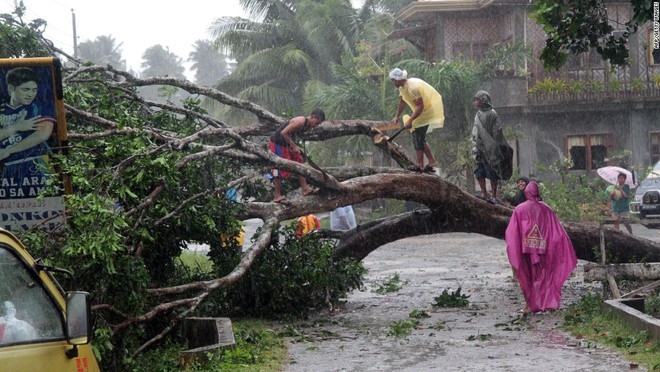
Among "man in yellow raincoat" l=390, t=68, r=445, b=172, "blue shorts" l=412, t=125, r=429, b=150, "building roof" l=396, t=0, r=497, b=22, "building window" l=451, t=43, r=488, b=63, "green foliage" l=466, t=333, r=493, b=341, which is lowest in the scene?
"green foliage" l=466, t=333, r=493, b=341

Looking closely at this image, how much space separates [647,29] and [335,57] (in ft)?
40.5

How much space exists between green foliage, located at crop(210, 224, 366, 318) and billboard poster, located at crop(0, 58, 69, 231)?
154 inches

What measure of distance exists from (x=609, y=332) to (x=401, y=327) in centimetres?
250

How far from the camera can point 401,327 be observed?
1198cm

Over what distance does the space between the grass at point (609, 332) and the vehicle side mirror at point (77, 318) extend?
5.67 meters

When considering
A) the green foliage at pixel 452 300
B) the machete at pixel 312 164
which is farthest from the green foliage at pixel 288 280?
the green foliage at pixel 452 300

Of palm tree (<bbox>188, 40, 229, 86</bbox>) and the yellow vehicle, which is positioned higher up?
palm tree (<bbox>188, 40, 229, 86</bbox>)

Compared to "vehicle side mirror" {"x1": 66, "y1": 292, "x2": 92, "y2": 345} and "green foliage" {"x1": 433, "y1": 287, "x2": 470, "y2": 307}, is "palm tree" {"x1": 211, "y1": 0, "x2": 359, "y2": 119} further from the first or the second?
"vehicle side mirror" {"x1": 66, "y1": 292, "x2": 92, "y2": 345}

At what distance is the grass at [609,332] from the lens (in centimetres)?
935

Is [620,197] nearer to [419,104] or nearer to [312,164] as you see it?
[419,104]

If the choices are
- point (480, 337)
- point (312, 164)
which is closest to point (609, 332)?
point (480, 337)

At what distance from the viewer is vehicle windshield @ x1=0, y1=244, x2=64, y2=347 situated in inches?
182

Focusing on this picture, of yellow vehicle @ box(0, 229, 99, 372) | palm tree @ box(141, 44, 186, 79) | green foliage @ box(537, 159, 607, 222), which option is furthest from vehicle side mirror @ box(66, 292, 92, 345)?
palm tree @ box(141, 44, 186, 79)

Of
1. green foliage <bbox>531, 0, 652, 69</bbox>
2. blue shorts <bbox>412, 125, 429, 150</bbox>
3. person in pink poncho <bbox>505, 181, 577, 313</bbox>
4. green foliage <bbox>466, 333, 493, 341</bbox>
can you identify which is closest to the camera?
green foliage <bbox>531, 0, 652, 69</bbox>
